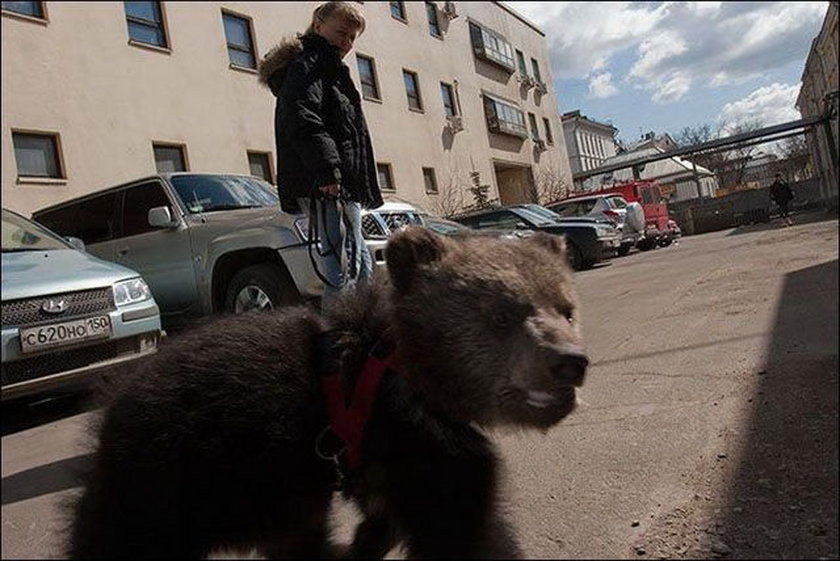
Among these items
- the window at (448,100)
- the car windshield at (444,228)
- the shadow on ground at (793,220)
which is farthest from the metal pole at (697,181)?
the window at (448,100)

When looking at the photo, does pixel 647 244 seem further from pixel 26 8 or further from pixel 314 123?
pixel 26 8

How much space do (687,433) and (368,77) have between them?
172 centimetres

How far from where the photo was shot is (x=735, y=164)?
44.6 inches

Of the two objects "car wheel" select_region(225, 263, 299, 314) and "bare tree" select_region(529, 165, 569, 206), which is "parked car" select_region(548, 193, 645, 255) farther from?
"car wheel" select_region(225, 263, 299, 314)

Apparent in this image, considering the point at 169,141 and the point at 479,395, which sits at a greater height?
the point at 169,141

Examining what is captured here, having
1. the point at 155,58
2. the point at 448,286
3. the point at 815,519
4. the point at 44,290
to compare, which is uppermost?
the point at 155,58

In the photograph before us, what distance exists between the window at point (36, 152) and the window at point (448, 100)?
1.46 m

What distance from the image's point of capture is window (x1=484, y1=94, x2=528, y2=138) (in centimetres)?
262

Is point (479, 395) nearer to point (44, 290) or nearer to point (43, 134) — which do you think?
point (44, 290)

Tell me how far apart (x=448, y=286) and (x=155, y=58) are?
945 millimetres

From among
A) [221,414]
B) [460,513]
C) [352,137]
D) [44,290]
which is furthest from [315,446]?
[352,137]

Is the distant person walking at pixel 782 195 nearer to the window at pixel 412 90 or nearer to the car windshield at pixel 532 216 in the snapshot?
the car windshield at pixel 532 216

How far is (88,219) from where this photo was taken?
2.44 m

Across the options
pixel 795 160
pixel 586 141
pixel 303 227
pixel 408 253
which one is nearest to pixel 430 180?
pixel 303 227
